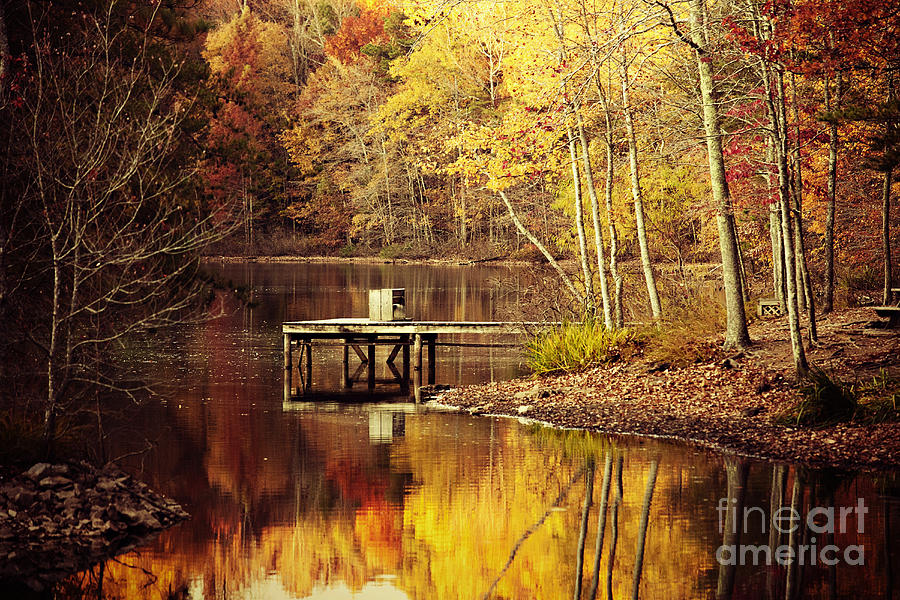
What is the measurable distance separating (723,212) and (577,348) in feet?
11.8

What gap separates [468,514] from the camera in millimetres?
11500

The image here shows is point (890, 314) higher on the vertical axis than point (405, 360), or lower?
higher

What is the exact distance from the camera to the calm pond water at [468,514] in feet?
30.3

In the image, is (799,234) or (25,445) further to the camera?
(799,234)

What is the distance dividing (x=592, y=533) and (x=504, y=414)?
720 centimetres

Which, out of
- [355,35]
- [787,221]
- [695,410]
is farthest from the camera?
[355,35]

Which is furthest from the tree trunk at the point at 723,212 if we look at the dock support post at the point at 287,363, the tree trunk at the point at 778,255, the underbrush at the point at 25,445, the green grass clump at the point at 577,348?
the underbrush at the point at 25,445

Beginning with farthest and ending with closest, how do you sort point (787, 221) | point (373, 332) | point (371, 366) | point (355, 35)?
point (355, 35), point (371, 366), point (373, 332), point (787, 221)

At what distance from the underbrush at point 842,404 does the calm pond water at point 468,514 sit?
57.1 inches

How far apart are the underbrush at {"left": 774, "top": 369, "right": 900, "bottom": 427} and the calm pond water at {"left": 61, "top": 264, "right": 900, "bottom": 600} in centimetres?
145

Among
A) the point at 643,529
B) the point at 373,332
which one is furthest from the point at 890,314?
the point at 373,332

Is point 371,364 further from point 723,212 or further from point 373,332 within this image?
point 723,212

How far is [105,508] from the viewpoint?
427 inches

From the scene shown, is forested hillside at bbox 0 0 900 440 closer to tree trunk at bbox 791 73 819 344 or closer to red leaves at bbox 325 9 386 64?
tree trunk at bbox 791 73 819 344
